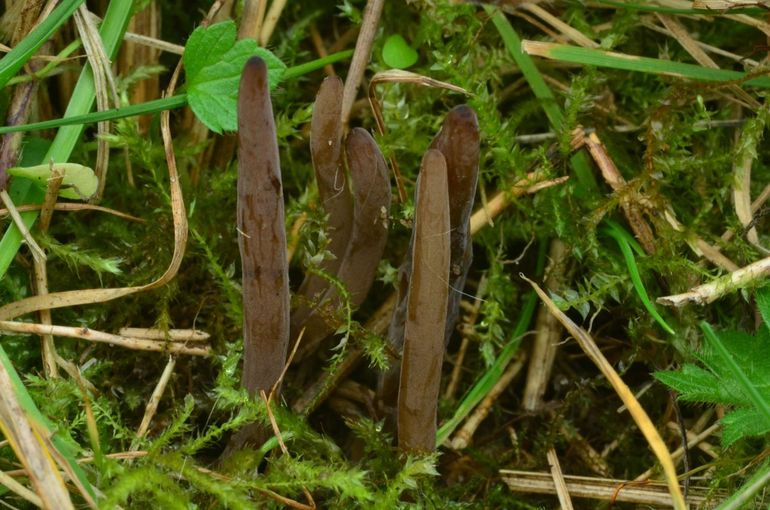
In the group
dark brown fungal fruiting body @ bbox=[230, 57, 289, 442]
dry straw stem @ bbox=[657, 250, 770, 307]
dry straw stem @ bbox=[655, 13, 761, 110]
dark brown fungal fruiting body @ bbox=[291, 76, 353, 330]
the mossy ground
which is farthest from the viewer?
dry straw stem @ bbox=[655, 13, 761, 110]

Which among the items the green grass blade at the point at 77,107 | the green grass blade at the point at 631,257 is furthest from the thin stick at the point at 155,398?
the green grass blade at the point at 631,257

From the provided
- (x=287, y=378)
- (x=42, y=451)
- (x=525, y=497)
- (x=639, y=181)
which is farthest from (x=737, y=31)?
(x=42, y=451)

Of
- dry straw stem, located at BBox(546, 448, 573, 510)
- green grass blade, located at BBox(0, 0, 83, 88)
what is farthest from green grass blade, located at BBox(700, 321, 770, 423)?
green grass blade, located at BBox(0, 0, 83, 88)

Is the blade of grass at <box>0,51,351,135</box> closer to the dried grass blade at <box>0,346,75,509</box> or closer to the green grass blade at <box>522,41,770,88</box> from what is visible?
the dried grass blade at <box>0,346,75,509</box>

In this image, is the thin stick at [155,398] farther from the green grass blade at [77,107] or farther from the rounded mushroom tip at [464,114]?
the rounded mushroom tip at [464,114]

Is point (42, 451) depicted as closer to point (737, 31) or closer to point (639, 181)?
point (639, 181)
